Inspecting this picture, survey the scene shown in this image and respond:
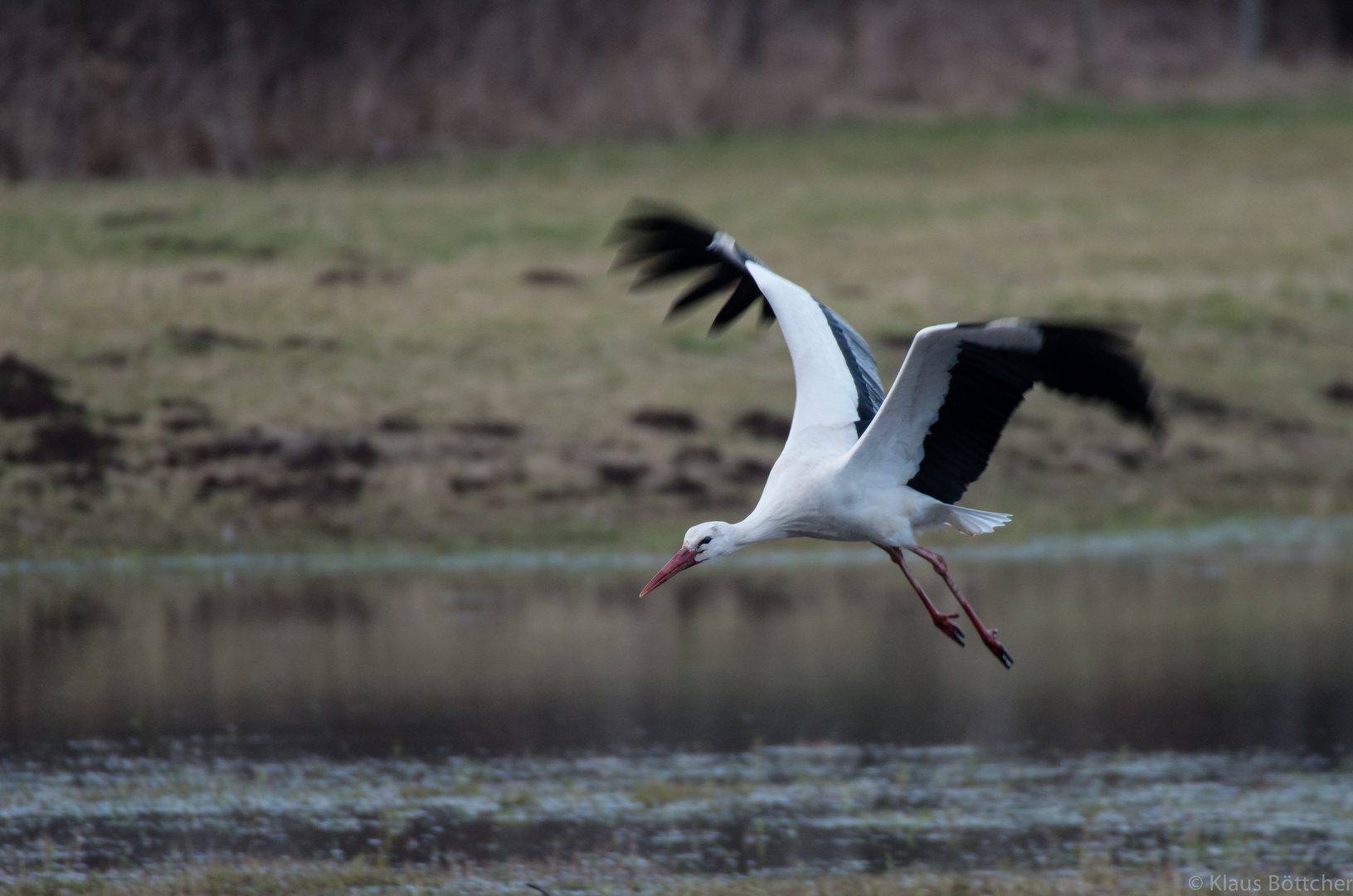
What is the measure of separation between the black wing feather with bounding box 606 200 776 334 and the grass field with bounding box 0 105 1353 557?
590 cm

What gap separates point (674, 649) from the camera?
12273 millimetres

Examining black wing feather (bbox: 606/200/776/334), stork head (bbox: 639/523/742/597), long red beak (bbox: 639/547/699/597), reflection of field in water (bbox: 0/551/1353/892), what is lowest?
reflection of field in water (bbox: 0/551/1353/892)

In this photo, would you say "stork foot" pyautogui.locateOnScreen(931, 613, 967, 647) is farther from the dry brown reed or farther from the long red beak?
the dry brown reed

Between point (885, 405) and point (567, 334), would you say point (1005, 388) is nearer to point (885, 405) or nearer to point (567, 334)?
point (885, 405)

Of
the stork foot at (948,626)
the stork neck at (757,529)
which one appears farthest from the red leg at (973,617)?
the stork neck at (757,529)

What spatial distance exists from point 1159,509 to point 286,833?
32.2ft

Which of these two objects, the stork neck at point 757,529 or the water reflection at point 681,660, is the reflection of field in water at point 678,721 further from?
the stork neck at point 757,529

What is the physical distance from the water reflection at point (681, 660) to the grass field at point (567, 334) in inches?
42.9

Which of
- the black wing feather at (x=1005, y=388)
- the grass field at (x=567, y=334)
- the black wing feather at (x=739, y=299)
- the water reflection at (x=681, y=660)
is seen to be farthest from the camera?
the grass field at (x=567, y=334)

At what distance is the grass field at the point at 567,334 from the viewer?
49.8 feet

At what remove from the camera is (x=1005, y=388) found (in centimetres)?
730

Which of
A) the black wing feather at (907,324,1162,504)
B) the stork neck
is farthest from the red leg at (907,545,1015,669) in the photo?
the stork neck

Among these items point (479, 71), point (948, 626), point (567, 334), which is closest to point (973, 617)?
point (948, 626)

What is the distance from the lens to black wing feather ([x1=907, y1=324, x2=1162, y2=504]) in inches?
255
